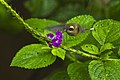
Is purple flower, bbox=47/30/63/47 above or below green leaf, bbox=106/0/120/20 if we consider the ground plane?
below

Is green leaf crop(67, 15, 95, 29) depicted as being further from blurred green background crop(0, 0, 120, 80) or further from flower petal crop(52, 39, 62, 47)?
blurred green background crop(0, 0, 120, 80)

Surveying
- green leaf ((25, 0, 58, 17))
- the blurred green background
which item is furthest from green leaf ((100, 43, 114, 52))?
green leaf ((25, 0, 58, 17))

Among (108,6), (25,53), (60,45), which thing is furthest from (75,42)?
(108,6)

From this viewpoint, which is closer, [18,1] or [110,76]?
[110,76]

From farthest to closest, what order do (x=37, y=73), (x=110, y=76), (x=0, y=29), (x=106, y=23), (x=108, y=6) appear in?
(x=0, y=29) → (x=37, y=73) → (x=108, y=6) → (x=106, y=23) → (x=110, y=76)

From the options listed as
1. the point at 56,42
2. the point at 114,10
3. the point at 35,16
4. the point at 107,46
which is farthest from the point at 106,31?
the point at 35,16

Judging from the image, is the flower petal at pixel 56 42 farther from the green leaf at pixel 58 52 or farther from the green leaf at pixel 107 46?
the green leaf at pixel 107 46

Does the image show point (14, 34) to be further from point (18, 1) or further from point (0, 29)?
point (18, 1)
